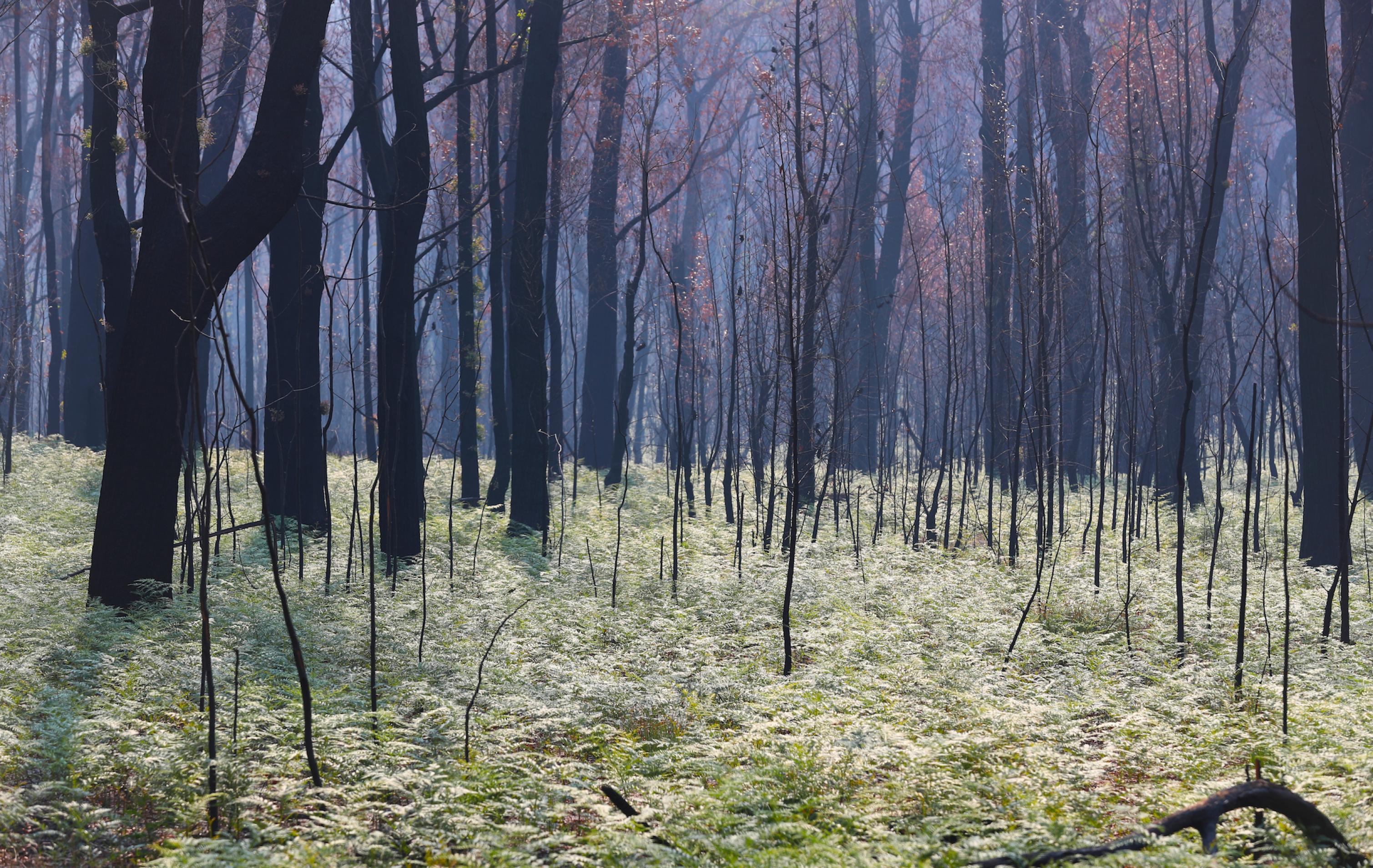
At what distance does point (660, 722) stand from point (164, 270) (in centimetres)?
489

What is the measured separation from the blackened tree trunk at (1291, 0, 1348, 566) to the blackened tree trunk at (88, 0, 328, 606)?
33.2 feet

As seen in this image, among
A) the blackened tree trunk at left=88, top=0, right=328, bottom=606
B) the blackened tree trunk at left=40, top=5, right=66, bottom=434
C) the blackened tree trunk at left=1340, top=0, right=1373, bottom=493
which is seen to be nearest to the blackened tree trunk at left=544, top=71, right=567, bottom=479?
the blackened tree trunk at left=88, top=0, right=328, bottom=606

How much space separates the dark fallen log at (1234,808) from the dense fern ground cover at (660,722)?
2.4 inches

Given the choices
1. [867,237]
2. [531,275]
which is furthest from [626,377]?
[867,237]

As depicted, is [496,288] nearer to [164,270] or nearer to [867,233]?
[164,270]

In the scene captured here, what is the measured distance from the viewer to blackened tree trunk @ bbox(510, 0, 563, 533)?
1145 centimetres

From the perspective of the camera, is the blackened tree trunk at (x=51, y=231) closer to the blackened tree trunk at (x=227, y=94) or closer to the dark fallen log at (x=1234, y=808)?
A: the blackened tree trunk at (x=227, y=94)

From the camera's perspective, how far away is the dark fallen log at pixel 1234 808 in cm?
281

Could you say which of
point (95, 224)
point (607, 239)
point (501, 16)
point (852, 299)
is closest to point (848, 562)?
point (95, 224)

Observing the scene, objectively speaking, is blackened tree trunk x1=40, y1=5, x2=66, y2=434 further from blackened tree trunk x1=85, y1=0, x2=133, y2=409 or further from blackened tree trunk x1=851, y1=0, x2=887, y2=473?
blackened tree trunk x1=851, y1=0, x2=887, y2=473

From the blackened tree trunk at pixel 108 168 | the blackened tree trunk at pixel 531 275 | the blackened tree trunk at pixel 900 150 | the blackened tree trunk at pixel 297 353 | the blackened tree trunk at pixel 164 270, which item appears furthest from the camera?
the blackened tree trunk at pixel 900 150

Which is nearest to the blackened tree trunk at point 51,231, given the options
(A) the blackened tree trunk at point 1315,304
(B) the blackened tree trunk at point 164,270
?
(B) the blackened tree trunk at point 164,270

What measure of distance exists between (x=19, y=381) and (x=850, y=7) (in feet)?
75.2

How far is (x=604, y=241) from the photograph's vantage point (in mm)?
20000
